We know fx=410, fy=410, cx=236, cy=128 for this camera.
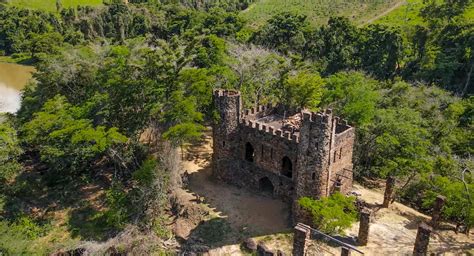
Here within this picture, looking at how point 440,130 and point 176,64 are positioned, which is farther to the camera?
point 176,64

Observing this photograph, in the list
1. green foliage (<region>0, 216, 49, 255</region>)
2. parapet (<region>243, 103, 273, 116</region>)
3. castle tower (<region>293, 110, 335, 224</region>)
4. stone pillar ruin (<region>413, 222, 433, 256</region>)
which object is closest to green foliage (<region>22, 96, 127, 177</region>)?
green foliage (<region>0, 216, 49, 255</region>)

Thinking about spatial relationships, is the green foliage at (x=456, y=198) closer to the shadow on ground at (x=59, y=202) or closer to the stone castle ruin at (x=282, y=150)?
the stone castle ruin at (x=282, y=150)

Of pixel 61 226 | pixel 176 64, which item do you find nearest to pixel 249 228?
pixel 61 226

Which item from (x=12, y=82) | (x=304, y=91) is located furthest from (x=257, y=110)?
(x=12, y=82)

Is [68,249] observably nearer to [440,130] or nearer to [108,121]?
[108,121]

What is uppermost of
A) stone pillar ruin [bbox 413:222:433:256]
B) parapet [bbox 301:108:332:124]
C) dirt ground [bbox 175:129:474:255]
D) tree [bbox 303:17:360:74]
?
tree [bbox 303:17:360:74]

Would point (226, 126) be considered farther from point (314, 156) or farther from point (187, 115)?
point (314, 156)

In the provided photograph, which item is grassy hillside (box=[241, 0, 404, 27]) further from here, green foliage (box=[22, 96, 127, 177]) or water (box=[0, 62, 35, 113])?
green foliage (box=[22, 96, 127, 177])
